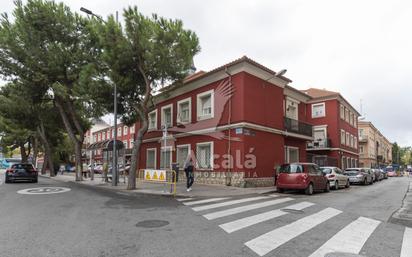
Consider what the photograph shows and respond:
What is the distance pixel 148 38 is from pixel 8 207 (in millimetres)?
9144

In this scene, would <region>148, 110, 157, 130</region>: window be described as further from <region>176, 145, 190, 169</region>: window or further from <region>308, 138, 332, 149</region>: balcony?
<region>308, 138, 332, 149</region>: balcony

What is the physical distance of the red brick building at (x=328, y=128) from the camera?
96.1 ft

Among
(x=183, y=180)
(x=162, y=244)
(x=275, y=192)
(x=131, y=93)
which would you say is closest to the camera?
(x=162, y=244)

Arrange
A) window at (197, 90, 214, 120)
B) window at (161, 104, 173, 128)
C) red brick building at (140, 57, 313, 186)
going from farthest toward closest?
window at (161, 104, 173, 128) → window at (197, 90, 214, 120) → red brick building at (140, 57, 313, 186)

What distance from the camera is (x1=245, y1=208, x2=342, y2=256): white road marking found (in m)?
5.00

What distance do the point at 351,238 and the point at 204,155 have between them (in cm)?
1351

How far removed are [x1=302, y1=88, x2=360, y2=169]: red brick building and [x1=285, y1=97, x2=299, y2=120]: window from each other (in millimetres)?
5746

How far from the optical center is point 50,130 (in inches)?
1320

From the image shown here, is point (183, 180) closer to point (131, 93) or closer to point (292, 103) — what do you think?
point (131, 93)

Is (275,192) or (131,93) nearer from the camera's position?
(275,192)

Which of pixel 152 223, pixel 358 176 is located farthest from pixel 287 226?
pixel 358 176

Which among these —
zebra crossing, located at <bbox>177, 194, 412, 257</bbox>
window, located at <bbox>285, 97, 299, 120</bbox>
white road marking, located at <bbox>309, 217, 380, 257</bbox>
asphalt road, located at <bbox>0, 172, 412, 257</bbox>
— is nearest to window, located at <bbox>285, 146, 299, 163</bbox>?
window, located at <bbox>285, 97, 299, 120</bbox>

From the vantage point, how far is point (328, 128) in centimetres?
2986

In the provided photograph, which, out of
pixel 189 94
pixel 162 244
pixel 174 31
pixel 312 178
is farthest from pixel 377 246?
pixel 189 94
